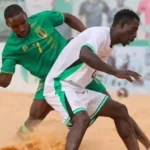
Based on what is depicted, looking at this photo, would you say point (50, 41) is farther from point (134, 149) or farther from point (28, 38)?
point (134, 149)

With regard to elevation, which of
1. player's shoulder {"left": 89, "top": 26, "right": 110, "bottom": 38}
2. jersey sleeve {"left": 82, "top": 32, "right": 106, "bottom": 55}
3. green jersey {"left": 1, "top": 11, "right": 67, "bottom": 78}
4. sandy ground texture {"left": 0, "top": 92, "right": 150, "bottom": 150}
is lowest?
sandy ground texture {"left": 0, "top": 92, "right": 150, "bottom": 150}

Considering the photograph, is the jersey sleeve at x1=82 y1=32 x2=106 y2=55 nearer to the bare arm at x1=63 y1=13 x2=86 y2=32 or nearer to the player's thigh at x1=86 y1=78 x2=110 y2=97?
the player's thigh at x1=86 y1=78 x2=110 y2=97

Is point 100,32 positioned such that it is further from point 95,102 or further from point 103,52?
point 95,102

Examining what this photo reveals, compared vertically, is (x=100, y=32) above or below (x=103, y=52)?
above

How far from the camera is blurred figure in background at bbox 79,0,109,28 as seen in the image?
9055 mm

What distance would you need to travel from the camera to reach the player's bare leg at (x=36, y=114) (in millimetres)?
5781

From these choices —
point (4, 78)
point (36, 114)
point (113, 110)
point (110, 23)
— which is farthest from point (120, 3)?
point (113, 110)

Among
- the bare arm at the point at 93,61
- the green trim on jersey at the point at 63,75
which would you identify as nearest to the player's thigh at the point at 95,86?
the green trim on jersey at the point at 63,75

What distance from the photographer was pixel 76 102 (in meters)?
4.86

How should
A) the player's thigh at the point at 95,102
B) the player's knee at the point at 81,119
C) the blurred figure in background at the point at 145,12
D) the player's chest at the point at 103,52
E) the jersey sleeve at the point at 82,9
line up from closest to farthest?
the player's knee at the point at 81,119 < the player's chest at the point at 103,52 < the player's thigh at the point at 95,102 < the blurred figure in background at the point at 145,12 < the jersey sleeve at the point at 82,9

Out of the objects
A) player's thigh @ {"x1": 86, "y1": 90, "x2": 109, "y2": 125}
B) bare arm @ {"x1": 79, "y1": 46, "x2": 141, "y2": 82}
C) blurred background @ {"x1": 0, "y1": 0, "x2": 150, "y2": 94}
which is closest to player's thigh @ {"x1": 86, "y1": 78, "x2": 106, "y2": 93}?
player's thigh @ {"x1": 86, "y1": 90, "x2": 109, "y2": 125}

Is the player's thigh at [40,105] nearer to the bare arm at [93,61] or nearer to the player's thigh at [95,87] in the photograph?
the player's thigh at [95,87]

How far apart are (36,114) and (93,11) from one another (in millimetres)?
3617

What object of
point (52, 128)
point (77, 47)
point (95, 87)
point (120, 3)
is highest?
point (77, 47)
